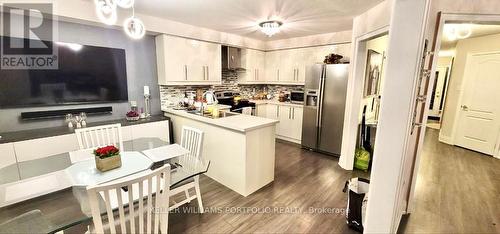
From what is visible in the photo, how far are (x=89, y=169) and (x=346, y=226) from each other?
94.9 inches

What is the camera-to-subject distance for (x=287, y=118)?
15.3ft

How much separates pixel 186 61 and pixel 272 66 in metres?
2.28

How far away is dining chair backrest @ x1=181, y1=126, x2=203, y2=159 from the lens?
2.22 meters

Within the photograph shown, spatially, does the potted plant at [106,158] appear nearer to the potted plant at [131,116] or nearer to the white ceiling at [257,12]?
the potted plant at [131,116]

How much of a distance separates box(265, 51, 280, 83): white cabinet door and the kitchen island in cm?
261

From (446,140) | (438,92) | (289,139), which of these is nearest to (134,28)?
(289,139)

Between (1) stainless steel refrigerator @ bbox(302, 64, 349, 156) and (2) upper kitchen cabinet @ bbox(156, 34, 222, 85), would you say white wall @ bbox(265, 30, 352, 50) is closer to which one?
(1) stainless steel refrigerator @ bbox(302, 64, 349, 156)

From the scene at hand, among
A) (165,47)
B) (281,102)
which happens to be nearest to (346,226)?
(281,102)

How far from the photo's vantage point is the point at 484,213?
231 centimetres

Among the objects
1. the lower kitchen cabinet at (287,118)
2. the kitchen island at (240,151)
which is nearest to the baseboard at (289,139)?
the lower kitchen cabinet at (287,118)

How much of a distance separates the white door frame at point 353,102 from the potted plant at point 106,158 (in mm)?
3123

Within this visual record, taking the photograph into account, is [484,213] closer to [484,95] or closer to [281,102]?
[484,95]

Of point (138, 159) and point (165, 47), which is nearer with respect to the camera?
point (138, 159)

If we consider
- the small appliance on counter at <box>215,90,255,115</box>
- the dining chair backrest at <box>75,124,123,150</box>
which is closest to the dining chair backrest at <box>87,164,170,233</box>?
the dining chair backrest at <box>75,124,123,150</box>
